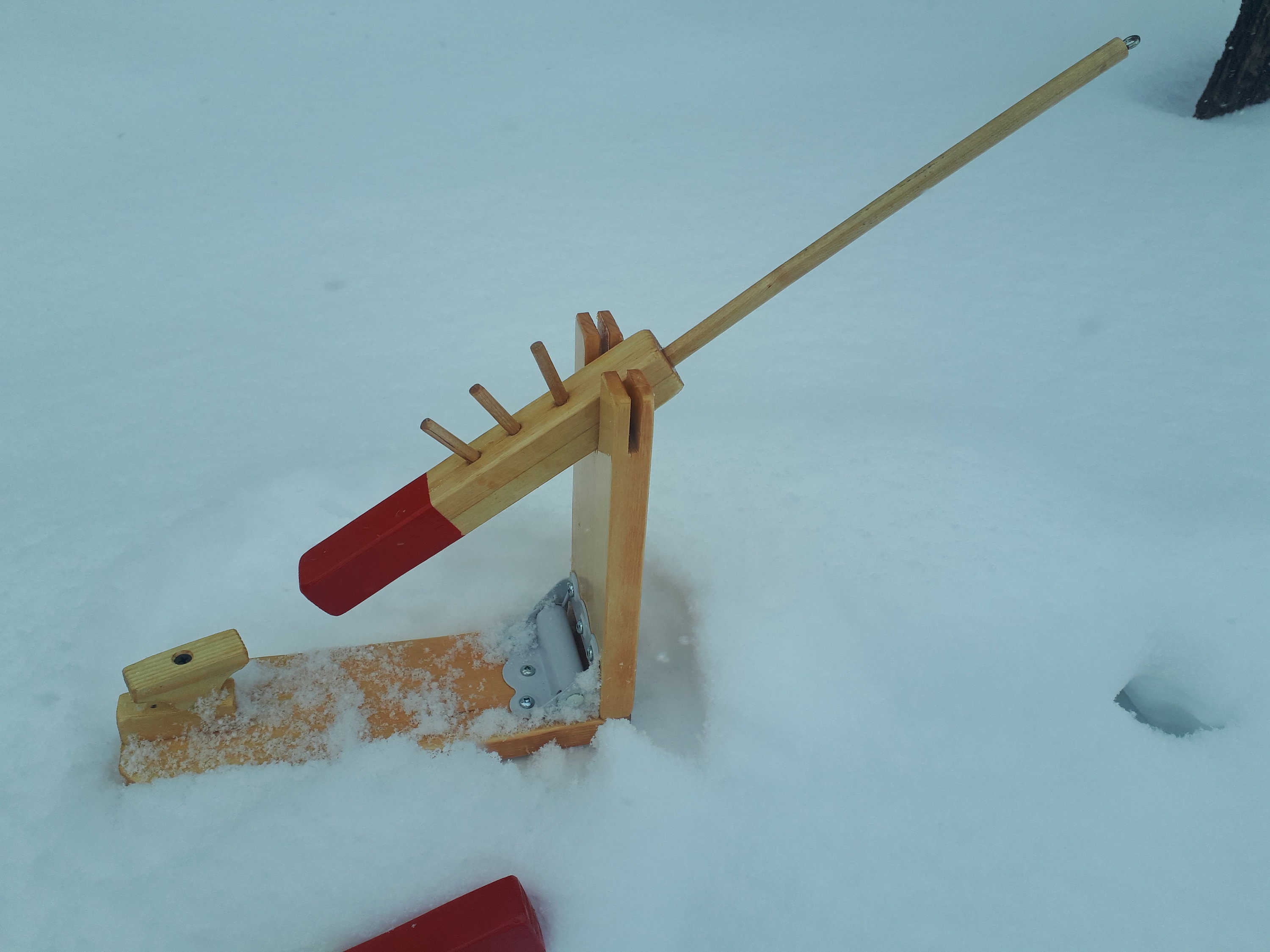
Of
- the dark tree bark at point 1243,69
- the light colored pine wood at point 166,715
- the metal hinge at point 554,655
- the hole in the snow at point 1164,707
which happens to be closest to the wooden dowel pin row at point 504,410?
the metal hinge at point 554,655

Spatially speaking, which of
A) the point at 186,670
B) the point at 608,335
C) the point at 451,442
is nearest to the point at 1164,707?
the point at 608,335

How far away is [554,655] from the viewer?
1.13m

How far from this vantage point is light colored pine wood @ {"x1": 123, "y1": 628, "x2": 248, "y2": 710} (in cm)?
98

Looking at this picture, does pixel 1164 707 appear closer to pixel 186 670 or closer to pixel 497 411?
pixel 497 411

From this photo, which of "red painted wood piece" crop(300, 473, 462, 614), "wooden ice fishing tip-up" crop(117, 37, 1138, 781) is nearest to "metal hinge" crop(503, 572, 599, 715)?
"wooden ice fishing tip-up" crop(117, 37, 1138, 781)

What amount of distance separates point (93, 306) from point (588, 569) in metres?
1.35

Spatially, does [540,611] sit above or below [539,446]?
below

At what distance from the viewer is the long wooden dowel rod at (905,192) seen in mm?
785

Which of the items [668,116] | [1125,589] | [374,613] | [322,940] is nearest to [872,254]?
[668,116]

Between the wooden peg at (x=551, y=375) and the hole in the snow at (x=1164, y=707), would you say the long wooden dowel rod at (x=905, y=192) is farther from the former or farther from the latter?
the hole in the snow at (x=1164, y=707)

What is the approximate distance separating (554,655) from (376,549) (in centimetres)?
30

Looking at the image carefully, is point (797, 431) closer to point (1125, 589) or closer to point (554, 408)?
point (1125, 589)

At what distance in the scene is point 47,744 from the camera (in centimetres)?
106

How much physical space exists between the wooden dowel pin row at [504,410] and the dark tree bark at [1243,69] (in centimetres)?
204
